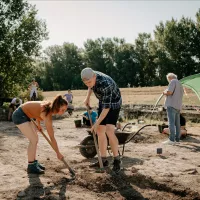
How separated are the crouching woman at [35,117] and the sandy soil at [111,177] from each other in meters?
0.34

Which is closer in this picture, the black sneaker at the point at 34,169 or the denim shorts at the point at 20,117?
the denim shorts at the point at 20,117

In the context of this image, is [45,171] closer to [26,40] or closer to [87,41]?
[26,40]

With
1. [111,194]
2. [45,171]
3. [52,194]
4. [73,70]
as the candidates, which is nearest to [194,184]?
[111,194]

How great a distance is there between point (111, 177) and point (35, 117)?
1.50 metres

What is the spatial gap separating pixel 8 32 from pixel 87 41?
4888 cm

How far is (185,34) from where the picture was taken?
45.0 m

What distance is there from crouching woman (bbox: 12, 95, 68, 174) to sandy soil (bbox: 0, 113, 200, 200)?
34cm

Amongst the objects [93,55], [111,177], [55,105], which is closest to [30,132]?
[55,105]

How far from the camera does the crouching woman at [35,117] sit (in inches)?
172

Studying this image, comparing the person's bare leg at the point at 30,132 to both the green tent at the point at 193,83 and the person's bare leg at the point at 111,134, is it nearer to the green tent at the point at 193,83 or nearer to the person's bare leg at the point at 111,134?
the person's bare leg at the point at 111,134

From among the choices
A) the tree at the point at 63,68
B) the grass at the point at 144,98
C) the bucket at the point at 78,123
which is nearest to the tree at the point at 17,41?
the grass at the point at 144,98

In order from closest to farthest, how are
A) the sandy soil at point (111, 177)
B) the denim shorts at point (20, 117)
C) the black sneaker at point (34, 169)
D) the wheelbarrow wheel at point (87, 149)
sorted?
the sandy soil at point (111, 177), the denim shorts at point (20, 117), the black sneaker at point (34, 169), the wheelbarrow wheel at point (87, 149)

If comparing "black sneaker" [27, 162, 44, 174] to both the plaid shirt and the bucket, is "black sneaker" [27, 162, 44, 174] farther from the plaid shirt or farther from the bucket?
the bucket

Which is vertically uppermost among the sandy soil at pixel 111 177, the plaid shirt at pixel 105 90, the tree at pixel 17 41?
the tree at pixel 17 41
